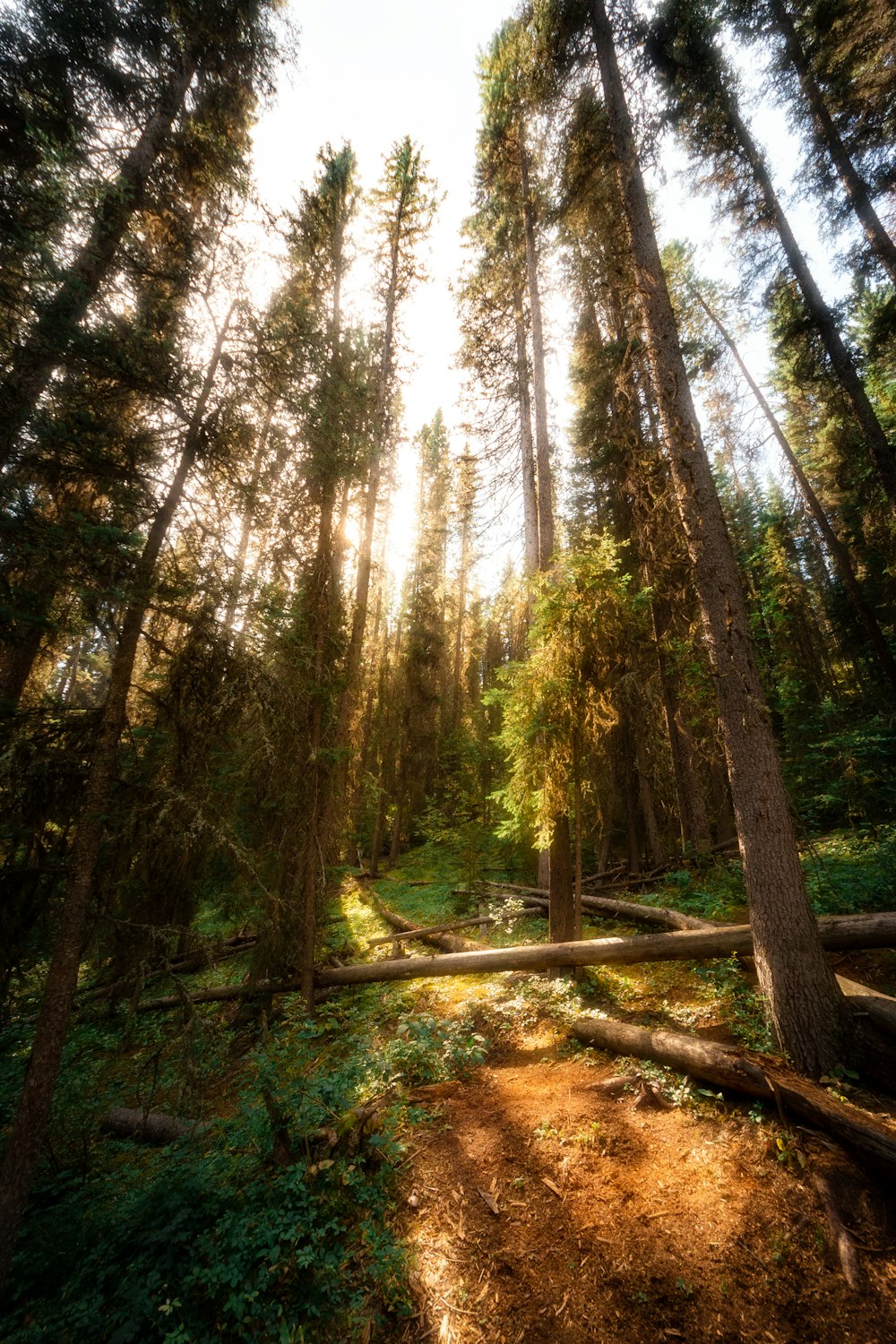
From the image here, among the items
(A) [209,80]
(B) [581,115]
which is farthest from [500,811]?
(A) [209,80]

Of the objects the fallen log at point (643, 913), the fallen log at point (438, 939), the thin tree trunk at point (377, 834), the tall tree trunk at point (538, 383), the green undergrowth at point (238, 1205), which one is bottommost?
the green undergrowth at point (238, 1205)

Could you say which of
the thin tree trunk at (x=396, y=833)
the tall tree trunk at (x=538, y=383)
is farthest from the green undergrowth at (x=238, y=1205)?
the thin tree trunk at (x=396, y=833)

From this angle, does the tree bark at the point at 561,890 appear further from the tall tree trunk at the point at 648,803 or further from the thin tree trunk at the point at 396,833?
the thin tree trunk at the point at 396,833

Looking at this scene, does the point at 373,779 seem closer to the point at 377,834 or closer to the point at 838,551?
the point at 377,834

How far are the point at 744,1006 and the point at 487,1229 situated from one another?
4204 mm

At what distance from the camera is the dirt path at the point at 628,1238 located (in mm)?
2922

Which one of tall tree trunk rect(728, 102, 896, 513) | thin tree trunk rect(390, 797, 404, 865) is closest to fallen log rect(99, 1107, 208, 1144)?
thin tree trunk rect(390, 797, 404, 865)

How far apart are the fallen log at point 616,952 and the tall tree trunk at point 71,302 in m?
9.26

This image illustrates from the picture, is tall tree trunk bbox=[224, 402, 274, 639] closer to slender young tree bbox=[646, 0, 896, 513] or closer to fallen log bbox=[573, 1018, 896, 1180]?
fallen log bbox=[573, 1018, 896, 1180]

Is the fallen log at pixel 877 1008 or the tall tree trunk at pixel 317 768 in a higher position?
the tall tree trunk at pixel 317 768

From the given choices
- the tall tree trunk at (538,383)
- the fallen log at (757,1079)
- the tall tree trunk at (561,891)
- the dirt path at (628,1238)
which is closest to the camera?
the dirt path at (628,1238)

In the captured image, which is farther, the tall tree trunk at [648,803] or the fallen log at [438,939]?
the tall tree trunk at [648,803]

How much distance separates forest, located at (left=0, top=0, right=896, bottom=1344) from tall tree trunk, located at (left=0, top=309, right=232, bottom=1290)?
0.13 feet

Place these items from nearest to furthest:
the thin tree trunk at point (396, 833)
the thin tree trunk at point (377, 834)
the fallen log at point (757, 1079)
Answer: the fallen log at point (757, 1079) < the thin tree trunk at point (377, 834) < the thin tree trunk at point (396, 833)
